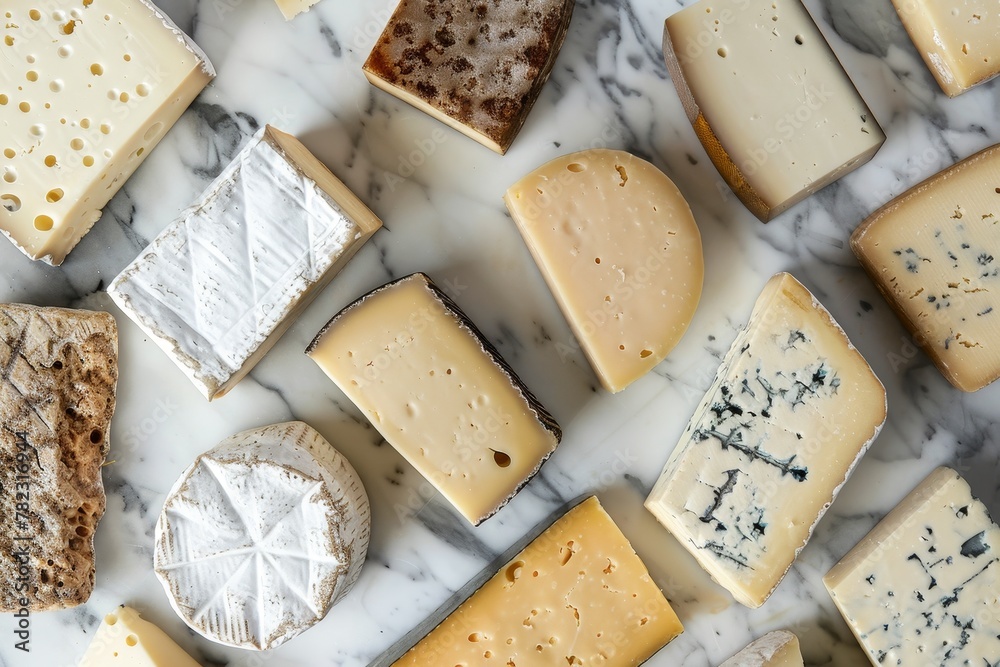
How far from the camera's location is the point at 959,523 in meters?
1.80

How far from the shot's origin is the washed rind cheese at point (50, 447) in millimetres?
1825

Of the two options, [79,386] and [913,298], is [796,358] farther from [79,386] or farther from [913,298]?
[79,386]

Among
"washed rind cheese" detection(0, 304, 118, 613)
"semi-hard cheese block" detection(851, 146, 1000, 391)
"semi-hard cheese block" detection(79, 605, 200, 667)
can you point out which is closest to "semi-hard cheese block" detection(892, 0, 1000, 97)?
"semi-hard cheese block" detection(851, 146, 1000, 391)

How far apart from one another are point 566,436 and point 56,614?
1505 millimetres

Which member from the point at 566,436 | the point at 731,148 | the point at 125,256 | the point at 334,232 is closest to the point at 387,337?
the point at 334,232

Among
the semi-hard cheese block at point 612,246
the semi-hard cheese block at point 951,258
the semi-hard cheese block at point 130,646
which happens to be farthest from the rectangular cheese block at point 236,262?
A: the semi-hard cheese block at point 951,258

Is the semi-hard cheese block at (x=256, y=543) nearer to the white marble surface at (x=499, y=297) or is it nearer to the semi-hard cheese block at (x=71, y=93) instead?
the white marble surface at (x=499, y=297)

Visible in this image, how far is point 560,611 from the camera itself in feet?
5.90

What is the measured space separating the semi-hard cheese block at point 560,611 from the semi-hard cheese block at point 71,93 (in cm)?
144

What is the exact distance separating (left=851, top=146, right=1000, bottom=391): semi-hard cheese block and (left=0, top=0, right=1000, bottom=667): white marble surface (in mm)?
123

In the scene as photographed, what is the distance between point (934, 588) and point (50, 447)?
2.31 metres

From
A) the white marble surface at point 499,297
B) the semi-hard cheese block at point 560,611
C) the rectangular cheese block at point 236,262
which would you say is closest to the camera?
the rectangular cheese block at point 236,262

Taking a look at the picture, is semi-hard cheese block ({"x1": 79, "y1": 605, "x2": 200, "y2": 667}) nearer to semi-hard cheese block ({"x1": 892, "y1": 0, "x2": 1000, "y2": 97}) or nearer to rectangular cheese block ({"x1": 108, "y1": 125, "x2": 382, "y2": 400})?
rectangular cheese block ({"x1": 108, "y1": 125, "x2": 382, "y2": 400})

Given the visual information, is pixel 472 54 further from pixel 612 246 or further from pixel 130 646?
pixel 130 646
